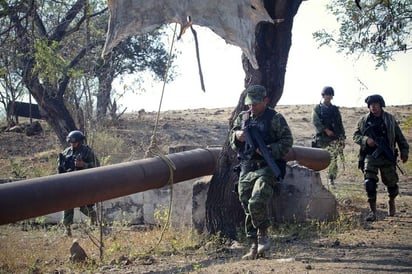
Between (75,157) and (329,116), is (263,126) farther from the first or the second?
(329,116)

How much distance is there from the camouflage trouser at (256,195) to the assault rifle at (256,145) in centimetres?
12

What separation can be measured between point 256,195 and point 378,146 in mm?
2944

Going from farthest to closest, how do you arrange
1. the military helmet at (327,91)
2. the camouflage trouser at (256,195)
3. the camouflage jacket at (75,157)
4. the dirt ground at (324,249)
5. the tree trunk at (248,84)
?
the military helmet at (327,91)
the camouflage jacket at (75,157)
the tree trunk at (248,84)
the camouflage trouser at (256,195)
the dirt ground at (324,249)

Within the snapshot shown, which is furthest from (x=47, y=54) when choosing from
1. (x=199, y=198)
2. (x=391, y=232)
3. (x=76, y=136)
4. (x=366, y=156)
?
(x=391, y=232)

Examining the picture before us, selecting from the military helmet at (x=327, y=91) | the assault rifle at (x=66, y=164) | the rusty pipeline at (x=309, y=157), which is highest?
the military helmet at (x=327, y=91)

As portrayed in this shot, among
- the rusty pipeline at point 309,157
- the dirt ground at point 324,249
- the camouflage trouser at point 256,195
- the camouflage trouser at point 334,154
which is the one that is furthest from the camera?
the camouflage trouser at point 334,154

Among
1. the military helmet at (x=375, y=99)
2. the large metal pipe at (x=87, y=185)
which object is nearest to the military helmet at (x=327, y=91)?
the military helmet at (x=375, y=99)

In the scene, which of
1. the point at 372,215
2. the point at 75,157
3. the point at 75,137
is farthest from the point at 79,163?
the point at 372,215

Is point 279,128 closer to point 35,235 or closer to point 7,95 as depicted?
point 35,235

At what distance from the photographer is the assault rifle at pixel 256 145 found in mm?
5875

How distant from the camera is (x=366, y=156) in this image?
8297 mm

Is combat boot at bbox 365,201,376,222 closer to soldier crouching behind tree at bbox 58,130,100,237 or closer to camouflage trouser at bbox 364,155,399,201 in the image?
camouflage trouser at bbox 364,155,399,201

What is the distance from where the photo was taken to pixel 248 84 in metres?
7.06

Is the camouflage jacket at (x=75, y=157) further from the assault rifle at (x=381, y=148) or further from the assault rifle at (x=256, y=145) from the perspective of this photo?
the assault rifle at (x=381, y=148)
